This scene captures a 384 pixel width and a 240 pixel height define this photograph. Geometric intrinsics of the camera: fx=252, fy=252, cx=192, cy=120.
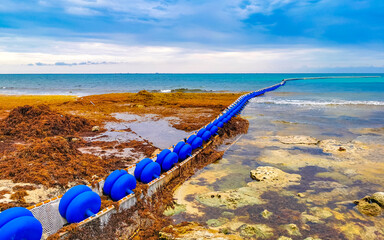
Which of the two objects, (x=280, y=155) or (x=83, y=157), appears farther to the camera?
(x=280, y=155)

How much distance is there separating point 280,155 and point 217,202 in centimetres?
514

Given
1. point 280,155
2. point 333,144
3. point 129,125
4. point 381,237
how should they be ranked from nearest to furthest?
point 381,237 < point 280,155 < point 333,144 < point 129,125

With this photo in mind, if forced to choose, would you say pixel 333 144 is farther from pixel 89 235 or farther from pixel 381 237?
pixel 89 235

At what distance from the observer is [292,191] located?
776 cm

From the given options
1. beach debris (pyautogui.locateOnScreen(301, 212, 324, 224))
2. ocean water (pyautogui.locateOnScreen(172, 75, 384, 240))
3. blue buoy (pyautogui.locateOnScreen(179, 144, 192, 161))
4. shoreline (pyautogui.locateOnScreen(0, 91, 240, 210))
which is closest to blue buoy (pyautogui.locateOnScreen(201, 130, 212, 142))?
ocean water (pyautogui.locateOnScreen(172, 75, 384, 240))

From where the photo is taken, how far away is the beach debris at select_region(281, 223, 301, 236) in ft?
19.0

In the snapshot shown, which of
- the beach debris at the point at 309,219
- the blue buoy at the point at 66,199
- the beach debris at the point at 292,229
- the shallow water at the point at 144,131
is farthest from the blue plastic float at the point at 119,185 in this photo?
the shallow water at the point at 144,131

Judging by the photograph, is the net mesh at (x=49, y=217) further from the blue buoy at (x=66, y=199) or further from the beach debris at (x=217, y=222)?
the beach debris at (x=217, y=222)

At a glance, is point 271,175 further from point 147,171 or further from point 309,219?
point 147,171

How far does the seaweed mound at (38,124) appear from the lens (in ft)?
41.9

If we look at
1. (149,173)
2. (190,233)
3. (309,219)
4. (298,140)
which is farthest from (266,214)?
(298,140)

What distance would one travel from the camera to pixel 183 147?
9562mm

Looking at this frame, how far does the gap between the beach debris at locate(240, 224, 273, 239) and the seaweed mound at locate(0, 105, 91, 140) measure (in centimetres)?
1102

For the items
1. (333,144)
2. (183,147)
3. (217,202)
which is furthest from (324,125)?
(217,202)
